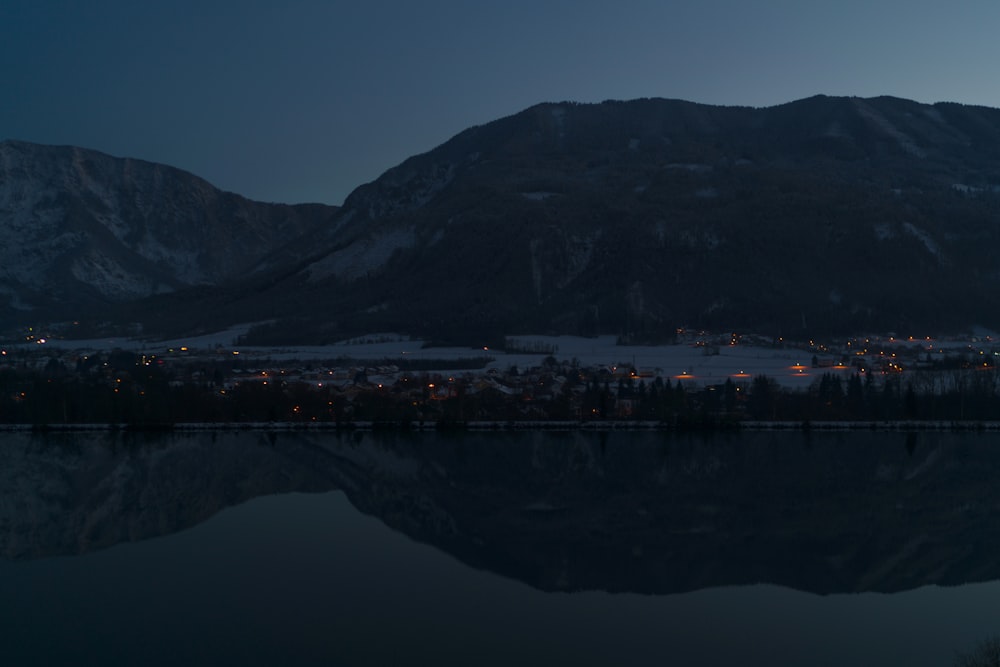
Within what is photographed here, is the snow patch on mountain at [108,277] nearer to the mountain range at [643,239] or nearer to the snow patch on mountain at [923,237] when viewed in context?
the mountain range at [643,239]

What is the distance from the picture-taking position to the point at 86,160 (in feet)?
383

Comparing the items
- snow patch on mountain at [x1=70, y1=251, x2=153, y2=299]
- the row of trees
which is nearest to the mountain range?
snow patch on mountain at [x1=70, y1=251, x2=153, y2=299]

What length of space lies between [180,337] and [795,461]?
40.7 m

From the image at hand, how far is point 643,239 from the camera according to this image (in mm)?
56000

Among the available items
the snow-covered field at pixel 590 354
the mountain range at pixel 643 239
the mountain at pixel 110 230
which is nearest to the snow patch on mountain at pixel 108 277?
the mountain at pixel 110 230

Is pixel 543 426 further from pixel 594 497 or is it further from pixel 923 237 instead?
pixel 923 237

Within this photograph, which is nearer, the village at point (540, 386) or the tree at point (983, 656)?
the tree at point (983, 656)

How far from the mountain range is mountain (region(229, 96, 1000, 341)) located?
0.14 meters

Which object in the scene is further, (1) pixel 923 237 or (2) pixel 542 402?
(1) pixel 923 237

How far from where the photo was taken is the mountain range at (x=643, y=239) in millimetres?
51062

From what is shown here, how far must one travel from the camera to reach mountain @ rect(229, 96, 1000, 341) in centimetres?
5056

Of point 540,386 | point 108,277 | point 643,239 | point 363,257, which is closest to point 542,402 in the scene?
point 540,386

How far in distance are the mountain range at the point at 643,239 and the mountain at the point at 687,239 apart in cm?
14

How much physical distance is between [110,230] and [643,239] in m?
70.5
